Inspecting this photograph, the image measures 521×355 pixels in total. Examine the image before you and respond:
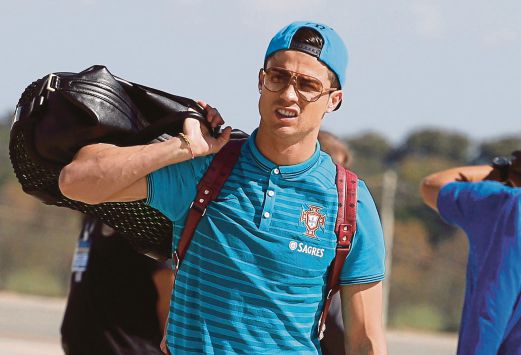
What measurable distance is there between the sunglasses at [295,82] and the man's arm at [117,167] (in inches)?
12.5

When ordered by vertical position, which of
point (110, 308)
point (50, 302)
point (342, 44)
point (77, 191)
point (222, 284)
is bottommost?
point (50, 302)

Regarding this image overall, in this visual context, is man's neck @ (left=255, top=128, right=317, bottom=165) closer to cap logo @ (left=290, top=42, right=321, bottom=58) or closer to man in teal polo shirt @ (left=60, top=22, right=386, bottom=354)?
man in teal polo shirt @ (left=60, top=22, right=386, bottom=354)

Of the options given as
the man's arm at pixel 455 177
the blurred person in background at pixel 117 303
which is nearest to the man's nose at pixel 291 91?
the blurred person in background at pixel 117 303

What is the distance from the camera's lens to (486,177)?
5664 millimetres

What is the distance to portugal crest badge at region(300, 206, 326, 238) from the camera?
12.4ft

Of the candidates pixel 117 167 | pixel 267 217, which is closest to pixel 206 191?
pixel 267 217

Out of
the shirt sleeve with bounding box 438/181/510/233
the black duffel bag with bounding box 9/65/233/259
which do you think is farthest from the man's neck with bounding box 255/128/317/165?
the shirt sleeve with bounding box 438/181/510/233

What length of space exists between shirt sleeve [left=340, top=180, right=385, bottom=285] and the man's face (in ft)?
1.06

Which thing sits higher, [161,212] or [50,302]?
[161,212]

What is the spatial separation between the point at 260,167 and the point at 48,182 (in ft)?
2.38

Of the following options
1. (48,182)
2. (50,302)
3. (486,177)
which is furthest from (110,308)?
(50,302)

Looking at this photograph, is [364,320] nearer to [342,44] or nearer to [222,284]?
[222,284]

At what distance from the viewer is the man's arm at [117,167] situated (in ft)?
11.7

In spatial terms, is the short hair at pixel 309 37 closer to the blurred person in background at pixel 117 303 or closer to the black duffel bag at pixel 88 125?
the black duffel bag at pixel 88 125
